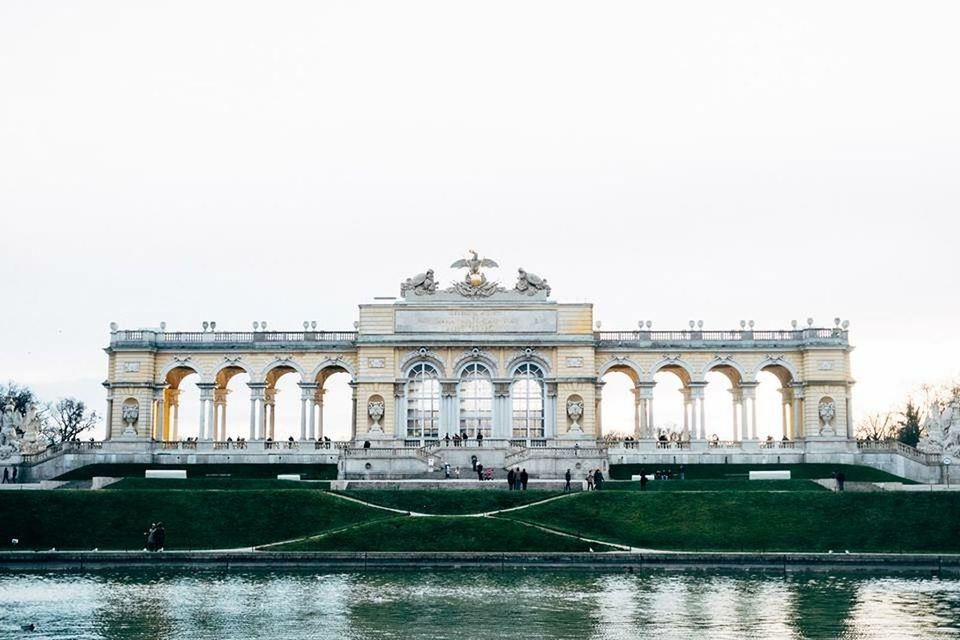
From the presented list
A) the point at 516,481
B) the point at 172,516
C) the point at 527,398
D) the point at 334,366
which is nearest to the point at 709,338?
the point at 527,398

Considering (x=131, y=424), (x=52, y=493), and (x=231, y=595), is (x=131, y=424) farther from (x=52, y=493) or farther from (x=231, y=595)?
(x=231, y=595)

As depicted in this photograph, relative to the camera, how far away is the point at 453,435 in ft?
249

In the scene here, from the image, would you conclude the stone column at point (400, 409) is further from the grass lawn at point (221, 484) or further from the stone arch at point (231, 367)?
the grass lawn at point (221, 484)

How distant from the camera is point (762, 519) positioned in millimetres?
49031

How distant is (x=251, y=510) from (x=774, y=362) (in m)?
38.0

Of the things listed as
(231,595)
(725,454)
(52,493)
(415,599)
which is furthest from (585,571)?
(725,454)

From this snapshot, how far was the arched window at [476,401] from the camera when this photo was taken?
252 ft

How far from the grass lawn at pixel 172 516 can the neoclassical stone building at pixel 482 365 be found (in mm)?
23512

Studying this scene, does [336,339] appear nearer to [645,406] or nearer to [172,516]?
[645,406]

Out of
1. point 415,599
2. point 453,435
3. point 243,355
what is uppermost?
point 243,355

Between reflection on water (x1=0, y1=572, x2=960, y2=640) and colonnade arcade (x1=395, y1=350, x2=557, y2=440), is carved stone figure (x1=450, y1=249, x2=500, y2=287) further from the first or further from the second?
reflection on water (x1=0, y1=572, x2=960, y2=640)

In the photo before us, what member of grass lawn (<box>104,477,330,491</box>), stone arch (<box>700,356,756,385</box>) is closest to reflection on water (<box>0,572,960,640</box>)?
grass lawn (<box>104,477,330,491</box>)

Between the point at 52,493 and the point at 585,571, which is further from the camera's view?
the point at 52,493

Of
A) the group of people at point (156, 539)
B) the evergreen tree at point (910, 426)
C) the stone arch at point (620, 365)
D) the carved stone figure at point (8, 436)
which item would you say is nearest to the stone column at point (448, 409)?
the stone arch at point (620, 365)
